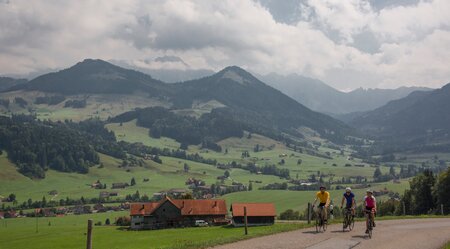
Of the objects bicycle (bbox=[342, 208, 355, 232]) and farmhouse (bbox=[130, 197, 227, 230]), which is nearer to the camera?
bicycle (bbox=[342, 208, 355, 232])

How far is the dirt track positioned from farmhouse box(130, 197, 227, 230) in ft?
→ 272

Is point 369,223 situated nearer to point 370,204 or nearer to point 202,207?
point 370,204

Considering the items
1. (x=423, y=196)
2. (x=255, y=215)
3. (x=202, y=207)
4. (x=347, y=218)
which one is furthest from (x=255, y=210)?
(x=347, y=218)

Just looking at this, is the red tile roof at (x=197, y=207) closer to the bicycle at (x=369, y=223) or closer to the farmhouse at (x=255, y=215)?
the farmhouse at (x=255, y=215)

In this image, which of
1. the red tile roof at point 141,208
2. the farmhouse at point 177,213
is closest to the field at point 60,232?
the red tile roof at point 141,208

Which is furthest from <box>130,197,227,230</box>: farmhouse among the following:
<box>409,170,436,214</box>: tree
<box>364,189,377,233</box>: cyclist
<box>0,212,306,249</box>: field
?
<box>364,189,377,233</box>: cyclist

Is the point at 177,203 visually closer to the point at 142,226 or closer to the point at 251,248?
Result: the point at 142,226

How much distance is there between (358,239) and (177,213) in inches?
3826

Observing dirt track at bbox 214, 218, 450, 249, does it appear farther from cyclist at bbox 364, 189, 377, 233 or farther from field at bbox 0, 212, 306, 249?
field at bbox 0, 212, 306, 249

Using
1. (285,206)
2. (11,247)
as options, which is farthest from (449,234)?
(285,206)

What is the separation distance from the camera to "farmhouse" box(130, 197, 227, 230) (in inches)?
4601

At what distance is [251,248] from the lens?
80.6ft

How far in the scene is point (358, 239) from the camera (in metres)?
27.0

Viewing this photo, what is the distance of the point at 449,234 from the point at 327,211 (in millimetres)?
7520
